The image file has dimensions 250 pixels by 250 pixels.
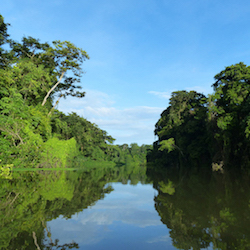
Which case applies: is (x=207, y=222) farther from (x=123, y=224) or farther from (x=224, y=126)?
(x=224, y=126)

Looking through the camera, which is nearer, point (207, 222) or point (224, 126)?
point (207, 222)

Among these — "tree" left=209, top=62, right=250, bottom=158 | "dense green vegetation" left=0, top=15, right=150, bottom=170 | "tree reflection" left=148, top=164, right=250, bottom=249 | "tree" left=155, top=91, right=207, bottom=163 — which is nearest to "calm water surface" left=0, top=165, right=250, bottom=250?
"tree reflection" left=148, top=164, right=250, bottom=249

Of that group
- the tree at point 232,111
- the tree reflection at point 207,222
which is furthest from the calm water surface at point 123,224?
the tree at point 232,111

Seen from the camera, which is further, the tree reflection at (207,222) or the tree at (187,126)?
the tree at (187,126)

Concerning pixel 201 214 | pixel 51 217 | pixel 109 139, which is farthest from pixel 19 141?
pixel 109 139

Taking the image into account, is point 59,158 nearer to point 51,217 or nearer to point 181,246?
point 51,217

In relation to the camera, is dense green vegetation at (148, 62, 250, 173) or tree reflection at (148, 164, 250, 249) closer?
tree reflection at (148, 164, 250, 249)

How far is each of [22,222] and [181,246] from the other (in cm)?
314

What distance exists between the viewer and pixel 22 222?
470 centimetres

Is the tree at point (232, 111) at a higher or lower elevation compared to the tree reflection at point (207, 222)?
higher

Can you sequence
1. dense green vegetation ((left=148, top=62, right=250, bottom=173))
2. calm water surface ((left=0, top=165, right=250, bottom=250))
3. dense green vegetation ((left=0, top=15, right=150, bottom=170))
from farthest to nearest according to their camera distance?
dense green vegetation ((left=148, top=62, right=250, bottom=173)), dense green vegetation ((left=0, top=15, right=150, bottom=170)), calm water surface ((left=0, top=165, right=250, bottom=250))

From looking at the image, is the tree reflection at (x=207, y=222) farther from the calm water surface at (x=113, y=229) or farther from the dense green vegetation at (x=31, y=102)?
the dense green vegetation at (x=31, y=102)

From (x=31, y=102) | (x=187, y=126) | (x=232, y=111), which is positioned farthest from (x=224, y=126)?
(x=31, y=102)

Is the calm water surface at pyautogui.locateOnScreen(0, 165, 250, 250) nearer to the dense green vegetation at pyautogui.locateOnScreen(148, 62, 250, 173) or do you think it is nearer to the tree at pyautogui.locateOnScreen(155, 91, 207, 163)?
the dense green vegetation at pyautogui.locateOnScreen(148, 62, 250, 173)
